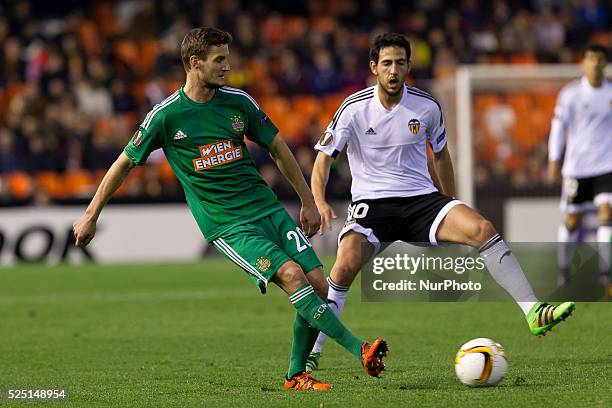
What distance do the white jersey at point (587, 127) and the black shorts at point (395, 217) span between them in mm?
4872

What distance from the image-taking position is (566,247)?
13234 mm

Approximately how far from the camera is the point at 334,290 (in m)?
8.15

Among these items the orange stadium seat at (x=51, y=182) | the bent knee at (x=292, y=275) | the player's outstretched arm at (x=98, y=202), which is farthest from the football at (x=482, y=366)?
the orange stadium seat at (x=51, y=182)

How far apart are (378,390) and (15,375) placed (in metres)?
2.64

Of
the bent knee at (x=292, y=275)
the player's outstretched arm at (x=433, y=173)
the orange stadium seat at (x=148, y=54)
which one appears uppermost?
the orange stadium seat at (x=148, y=54)

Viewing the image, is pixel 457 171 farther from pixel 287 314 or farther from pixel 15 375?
pixel 15 375

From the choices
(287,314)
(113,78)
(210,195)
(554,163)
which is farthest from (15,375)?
(113,78)

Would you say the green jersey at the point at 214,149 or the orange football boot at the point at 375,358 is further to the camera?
the green jersey at the point at 214,149

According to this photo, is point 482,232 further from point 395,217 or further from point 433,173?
point 433,173

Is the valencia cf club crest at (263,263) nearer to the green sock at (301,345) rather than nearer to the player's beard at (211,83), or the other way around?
the green sock at (301,345)

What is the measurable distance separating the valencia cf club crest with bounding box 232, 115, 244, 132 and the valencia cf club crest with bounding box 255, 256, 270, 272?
31.7 inches

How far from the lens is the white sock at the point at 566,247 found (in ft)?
43.0

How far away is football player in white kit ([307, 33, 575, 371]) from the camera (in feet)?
26.3

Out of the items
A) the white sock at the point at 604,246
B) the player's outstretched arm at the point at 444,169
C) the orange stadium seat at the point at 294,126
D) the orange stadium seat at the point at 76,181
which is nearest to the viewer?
the player's outstretched arm at the point at 444,169
